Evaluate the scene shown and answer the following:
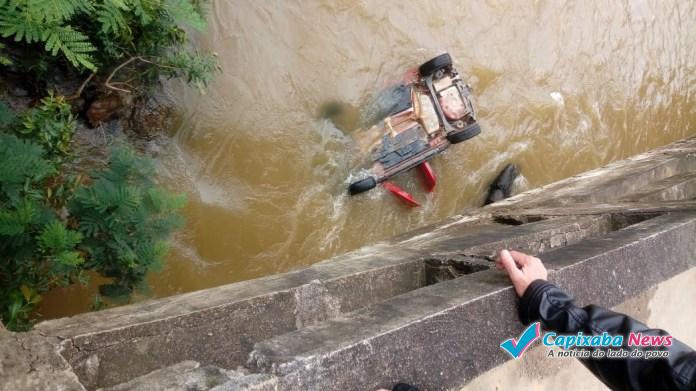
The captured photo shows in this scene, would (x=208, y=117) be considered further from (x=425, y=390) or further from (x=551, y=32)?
(x=551, y=32)

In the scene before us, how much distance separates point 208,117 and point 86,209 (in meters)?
2.28

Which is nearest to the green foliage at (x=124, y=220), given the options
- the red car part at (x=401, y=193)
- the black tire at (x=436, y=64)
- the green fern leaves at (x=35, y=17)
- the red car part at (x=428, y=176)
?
the green fern leaves at (x=35, y=17)

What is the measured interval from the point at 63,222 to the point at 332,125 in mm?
3264

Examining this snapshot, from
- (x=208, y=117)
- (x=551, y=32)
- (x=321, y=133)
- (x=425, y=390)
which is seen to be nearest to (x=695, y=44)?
(x=551, y=32)

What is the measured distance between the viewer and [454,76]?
5699mm

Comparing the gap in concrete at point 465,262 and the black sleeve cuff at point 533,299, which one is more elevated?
the black sleeve cuff at point 533,299

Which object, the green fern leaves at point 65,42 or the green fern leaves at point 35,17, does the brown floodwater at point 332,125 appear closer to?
the green fern leaves at point 65,42

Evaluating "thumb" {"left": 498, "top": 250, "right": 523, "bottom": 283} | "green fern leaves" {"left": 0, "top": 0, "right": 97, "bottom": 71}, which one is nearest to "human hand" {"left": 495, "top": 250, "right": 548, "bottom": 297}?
"thumb" {"left": 498, "top": 250, "right": 523, "bottom": 283}

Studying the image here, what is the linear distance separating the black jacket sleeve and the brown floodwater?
3.90 metres

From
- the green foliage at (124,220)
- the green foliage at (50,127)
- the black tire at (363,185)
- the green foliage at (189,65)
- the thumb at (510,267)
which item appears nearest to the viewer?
the thumb at (510,267)

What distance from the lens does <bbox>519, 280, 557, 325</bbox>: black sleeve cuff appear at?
1972 mm

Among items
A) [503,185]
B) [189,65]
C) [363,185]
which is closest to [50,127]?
[189,65]

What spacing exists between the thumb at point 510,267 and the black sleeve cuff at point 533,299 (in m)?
0.08

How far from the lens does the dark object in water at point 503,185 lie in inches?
257
